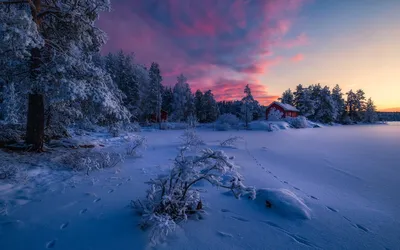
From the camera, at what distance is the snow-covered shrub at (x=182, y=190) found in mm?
2688

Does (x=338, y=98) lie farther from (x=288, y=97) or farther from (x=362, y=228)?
(x=362, y=228)

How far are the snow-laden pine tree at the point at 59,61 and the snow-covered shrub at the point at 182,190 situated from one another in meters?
4.51

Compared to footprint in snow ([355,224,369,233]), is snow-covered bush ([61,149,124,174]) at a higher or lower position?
higher

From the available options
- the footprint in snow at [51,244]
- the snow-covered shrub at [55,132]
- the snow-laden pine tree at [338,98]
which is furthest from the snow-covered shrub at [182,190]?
the snow-laden pine tree at [338,98]

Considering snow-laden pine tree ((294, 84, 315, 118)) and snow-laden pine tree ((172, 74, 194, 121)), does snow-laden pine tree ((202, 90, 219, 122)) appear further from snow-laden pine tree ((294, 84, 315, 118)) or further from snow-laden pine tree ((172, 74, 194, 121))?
snow-laden pine tree ((294, 84, 315, 118))

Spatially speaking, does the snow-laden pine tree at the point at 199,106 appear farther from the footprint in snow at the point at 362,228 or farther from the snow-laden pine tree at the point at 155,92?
the footprint in snow at the point at 362,228

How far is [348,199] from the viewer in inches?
169

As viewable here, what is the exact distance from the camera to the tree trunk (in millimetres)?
6926

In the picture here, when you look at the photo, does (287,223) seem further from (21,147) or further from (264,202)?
(21,147)

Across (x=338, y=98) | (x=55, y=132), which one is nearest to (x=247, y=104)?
(x=55, y=132)

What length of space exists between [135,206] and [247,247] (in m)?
2.02

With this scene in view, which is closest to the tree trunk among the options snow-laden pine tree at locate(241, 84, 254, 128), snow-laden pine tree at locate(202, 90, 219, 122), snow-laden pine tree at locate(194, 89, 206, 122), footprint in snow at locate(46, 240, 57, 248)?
footprint in snow at locate(46, 240, 57, 248)

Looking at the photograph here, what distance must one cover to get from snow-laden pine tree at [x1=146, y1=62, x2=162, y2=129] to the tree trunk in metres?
27.3

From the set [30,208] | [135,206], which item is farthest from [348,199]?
[30,208]
